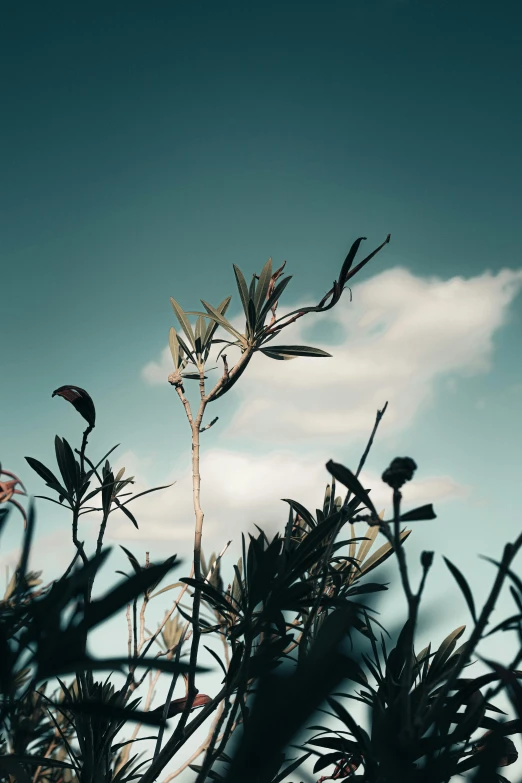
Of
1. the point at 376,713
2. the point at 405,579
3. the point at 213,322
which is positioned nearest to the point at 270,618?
the point at 376,713

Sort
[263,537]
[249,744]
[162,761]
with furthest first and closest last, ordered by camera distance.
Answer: [263,537] < [162,761] < [249,744]

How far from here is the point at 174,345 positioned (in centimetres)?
179

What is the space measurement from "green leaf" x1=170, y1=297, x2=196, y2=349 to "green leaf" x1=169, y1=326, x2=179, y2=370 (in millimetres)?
47

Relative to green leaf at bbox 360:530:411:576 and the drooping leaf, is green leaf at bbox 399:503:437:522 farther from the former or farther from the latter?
green leaf at bbox 360:530:411:576

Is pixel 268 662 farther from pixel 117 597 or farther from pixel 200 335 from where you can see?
pixel 200 335

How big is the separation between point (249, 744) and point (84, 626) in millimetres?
248

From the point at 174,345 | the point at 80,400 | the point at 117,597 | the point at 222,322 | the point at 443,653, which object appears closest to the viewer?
the point at 117,597

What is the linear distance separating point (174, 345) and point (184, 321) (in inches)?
4.2

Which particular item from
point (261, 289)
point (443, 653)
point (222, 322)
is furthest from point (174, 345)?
point (443, 653)

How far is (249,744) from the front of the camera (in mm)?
196

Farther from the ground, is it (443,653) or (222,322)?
(222,322)

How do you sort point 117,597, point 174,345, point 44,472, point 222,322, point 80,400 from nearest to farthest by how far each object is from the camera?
point 117,597
point 80,400
point 44,472
point 222,322
point 174,345

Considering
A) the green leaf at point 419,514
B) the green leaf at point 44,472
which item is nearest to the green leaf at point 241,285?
the green leaf at point 44,472

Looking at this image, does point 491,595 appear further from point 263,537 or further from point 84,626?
point 263,537
